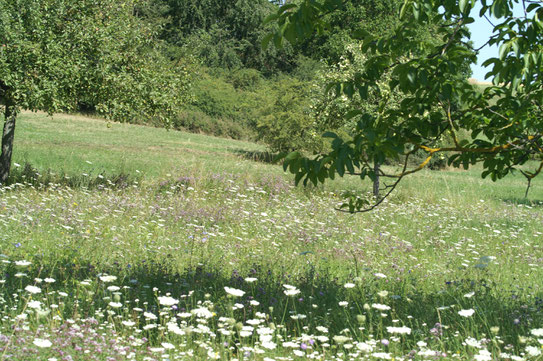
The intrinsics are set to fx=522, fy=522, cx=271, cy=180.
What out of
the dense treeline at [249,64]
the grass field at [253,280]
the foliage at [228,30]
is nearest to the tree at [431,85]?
the grass field at [253,280]

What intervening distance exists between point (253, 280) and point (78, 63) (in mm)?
9150

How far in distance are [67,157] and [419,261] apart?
47.3 feet

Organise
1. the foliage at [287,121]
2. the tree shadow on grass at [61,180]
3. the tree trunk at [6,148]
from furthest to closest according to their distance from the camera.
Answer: the foliage at [287,121], the tree trunk at [6,148], the tree shadow on grass at [61,180]

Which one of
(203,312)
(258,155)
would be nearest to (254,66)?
(258,155)

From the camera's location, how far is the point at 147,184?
42.5 ft

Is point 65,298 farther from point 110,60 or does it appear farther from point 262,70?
point 262,70

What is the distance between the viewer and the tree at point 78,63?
1081 centimetres

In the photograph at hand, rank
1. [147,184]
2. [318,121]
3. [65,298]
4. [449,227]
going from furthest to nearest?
[318,121] < [147,184] < [449,227] < [65,298]

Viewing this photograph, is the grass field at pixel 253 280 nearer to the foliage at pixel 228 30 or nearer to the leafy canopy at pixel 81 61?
the leafy canopy at pixel 81 61

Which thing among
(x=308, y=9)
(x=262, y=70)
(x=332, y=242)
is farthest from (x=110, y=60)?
(x=262, y=70)

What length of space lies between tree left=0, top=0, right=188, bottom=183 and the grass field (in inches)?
76.1

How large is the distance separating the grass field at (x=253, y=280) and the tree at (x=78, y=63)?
1.93m

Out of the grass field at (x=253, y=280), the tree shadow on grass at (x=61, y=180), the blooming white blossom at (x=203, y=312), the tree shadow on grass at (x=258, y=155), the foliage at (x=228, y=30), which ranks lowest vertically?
the tree shadow on grass at (x=258, y=155)

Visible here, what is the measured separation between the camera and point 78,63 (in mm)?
11445
